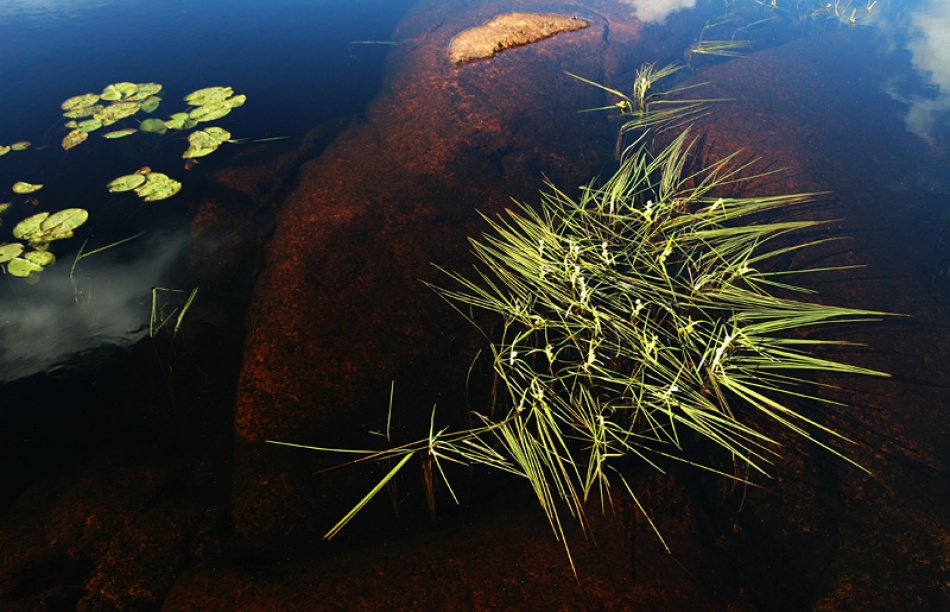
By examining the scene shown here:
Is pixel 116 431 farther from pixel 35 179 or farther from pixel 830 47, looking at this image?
pixel 830 47

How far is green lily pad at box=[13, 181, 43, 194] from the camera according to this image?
2490 millimetres

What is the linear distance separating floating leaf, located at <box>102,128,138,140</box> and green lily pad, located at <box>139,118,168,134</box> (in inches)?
2.5

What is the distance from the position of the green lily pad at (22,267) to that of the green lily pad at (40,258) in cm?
1

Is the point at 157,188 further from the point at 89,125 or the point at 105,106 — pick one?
the point at 105,106

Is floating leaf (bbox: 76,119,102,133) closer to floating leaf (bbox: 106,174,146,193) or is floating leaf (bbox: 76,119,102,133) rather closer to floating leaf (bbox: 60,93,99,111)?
floating leaf (bbox: 60,93,99,111)

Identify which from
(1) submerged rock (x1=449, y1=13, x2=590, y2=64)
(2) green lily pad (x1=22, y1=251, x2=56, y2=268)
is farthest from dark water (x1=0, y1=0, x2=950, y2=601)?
(1) submerged rock (x1=449, y1=13, x2=590, y2=64)

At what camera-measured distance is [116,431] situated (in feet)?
5.12

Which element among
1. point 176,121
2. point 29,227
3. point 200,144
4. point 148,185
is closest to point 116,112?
point 176,121

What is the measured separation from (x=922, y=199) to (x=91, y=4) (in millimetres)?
7722

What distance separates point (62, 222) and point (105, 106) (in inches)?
60.2

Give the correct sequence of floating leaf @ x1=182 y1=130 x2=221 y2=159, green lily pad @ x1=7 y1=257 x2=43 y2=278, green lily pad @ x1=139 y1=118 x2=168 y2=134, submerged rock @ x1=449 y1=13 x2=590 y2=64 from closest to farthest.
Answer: green lily pad @ x1=7 y1=257 x2=43 y2=278 < floating leaf @ x1=182 y1=130 x2=221 y2=159 < green lily pad @ x1=139 y1=118 x2=168 y2=134 < submerged rock @ x1=449 y1=13 x2=590 y2=64

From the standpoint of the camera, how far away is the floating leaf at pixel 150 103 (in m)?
3.21

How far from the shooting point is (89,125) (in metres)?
3.01

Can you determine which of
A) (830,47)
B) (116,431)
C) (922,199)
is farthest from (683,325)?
(830,47)
